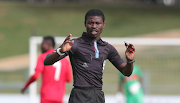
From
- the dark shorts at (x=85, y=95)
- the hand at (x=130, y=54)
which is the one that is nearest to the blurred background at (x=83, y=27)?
Answer: the hand at (x=130, y=54)

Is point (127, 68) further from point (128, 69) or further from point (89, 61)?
point (89, 61)

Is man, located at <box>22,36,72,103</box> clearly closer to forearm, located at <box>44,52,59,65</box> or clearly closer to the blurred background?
forearm, located at <box>44,52,59,65</box>

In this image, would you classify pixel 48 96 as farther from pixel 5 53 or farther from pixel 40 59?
pixel 5 53

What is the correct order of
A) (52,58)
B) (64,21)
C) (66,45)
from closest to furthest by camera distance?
(66,45), (52,58), (64,21)

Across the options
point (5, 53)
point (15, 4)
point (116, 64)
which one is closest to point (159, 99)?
point (116, 64)

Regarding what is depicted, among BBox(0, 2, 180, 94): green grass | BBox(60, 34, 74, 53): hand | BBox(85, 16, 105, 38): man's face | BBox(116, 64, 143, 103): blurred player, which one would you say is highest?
BBox(0, 2, 180, 94): green grass

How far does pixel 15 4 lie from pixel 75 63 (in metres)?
29.2

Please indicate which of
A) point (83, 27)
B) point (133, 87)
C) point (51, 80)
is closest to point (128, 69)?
point (51, 80)

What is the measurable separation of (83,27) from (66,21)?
198 centimetres

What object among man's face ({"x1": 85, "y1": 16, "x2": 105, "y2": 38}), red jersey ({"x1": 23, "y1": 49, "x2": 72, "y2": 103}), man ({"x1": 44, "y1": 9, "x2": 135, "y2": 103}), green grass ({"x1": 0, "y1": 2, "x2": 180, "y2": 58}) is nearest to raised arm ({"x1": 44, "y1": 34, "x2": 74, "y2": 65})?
man ({"x1": 44, "y1": 9, "x2": 135, "y2": 103})

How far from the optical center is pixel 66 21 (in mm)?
27047

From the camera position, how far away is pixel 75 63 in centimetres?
280

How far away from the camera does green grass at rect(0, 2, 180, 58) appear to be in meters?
23.9

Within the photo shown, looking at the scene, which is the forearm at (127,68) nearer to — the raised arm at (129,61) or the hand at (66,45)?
the raised arm at (129,61)
